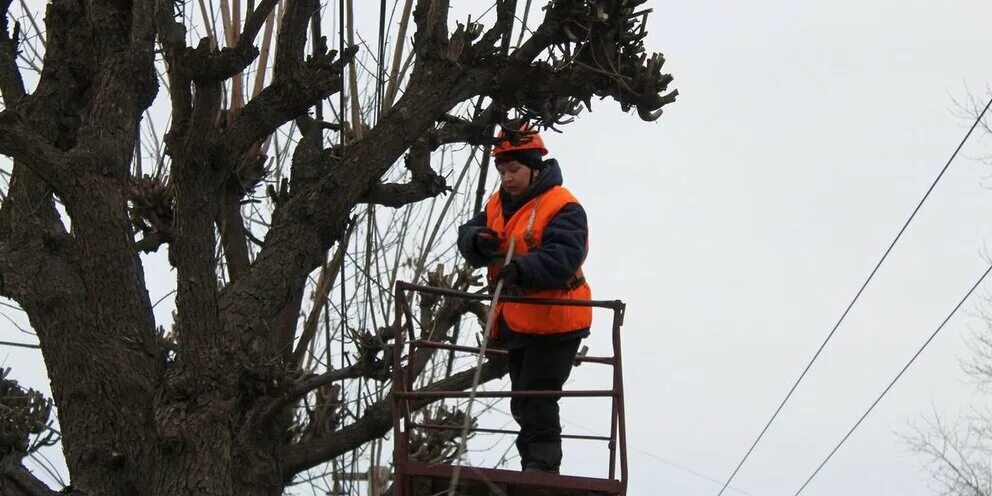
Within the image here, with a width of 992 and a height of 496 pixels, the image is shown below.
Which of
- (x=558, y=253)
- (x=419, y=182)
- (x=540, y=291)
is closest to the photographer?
(x=558, y=253)

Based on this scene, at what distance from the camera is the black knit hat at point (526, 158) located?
610cm

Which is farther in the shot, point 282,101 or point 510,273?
point 282,101

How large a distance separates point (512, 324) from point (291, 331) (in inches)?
91.2

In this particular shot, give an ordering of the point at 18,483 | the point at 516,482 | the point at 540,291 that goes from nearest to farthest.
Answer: the point at 516,482, the point at 540,291, the point at 18,483

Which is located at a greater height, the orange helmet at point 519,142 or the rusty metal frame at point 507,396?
the orange helmet at point 519,142

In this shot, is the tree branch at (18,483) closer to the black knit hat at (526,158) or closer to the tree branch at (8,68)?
the tree branch at (8,68)

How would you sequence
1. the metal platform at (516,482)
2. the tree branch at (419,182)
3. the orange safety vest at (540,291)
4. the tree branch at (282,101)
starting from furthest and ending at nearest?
the tree branch at (419,182)
the tree branch at (282,101)
the orange safety vest at (540,291)
the metal platform at (516,482)

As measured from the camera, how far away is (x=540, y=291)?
5809 mm

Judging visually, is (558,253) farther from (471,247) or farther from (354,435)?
(354,435)

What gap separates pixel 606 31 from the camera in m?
6.46

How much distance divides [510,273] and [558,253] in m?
0.23

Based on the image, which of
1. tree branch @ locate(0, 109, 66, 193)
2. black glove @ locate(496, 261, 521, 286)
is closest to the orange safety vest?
black glove @ locate(496, 261, 521, 286)

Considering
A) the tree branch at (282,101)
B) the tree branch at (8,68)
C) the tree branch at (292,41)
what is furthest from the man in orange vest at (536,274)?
the tree branch at (8,68)

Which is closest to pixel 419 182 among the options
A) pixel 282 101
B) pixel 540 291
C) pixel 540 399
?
pixel 282 101
